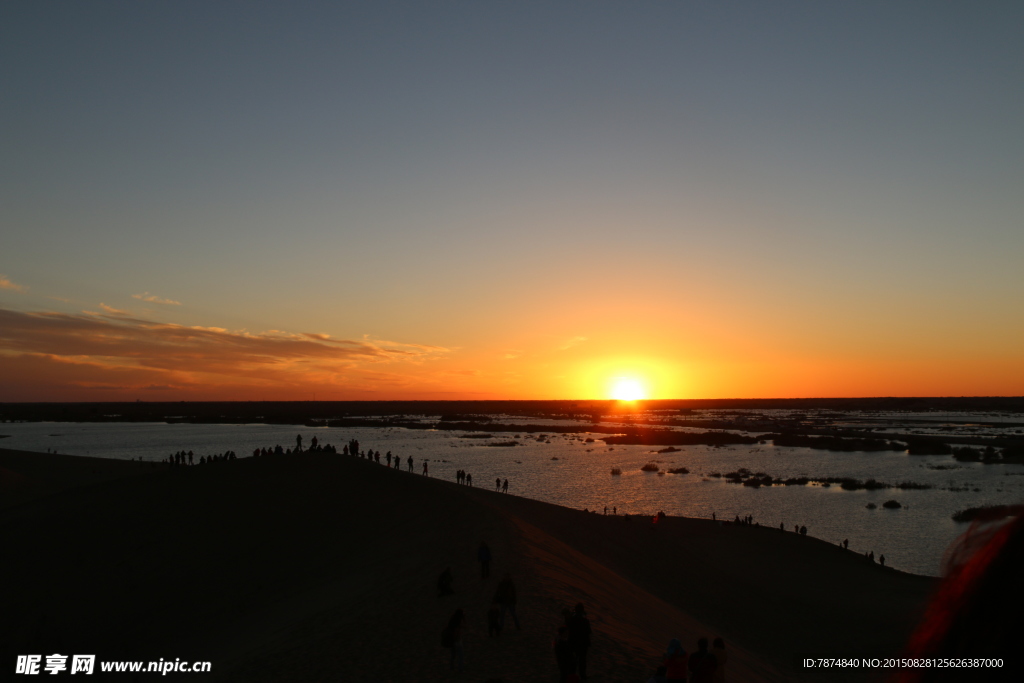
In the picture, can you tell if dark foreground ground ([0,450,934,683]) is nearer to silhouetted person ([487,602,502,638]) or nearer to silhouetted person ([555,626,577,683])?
silhouetted person ([487,602,502,638])

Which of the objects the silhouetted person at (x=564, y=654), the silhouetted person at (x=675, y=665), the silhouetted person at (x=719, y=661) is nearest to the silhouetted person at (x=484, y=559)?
the silhouetted person at (x=564, y=654)

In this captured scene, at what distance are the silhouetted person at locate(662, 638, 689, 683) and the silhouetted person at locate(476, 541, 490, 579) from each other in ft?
28.7

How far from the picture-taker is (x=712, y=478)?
6669 centimetres

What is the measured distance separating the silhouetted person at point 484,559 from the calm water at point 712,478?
17967mm

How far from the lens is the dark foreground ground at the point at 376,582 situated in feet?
52.2

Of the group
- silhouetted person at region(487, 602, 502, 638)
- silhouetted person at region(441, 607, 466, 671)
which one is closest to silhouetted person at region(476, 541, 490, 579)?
silhouetted person at region(487, 602, 502, 638)

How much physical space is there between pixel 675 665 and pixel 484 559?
9477mm

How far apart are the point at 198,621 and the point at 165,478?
697 inches

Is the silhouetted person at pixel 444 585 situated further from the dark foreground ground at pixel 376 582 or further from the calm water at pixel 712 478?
the calm water at pixel 712 478

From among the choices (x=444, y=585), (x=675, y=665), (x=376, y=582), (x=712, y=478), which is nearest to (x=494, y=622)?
(x=444, y=585)

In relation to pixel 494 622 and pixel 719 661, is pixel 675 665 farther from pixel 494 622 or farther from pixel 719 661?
pixel 494 622

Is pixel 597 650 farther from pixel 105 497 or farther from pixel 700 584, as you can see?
pixel 105 497

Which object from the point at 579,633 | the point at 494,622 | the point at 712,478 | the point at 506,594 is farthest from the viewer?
the point at 712,478

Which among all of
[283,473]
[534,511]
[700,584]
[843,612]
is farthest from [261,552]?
[843,612]
